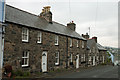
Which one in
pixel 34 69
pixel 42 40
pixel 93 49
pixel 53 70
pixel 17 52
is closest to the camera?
pixel 17 52

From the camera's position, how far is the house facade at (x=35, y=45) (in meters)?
13.0

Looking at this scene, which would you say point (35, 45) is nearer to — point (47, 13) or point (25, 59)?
point (25, 59)

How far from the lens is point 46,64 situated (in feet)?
55.6

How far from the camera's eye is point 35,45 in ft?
50.7

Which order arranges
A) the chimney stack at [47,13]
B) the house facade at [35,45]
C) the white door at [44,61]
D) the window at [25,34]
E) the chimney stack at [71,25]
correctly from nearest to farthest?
the house facade at [35,45] < the window at [25,34] < the white door at [44,61] < the chimney stack at [47,13] < the chimney stack at [71,25]

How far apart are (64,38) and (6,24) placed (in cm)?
981

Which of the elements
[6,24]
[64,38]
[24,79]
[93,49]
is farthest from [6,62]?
[93,49]

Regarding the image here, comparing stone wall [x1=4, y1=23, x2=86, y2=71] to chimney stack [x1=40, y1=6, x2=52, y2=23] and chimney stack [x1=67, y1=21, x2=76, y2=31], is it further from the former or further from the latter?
chimney stack [x1=67, y1=21, x2=76, y2=31]

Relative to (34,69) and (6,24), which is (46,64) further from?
(6,24)

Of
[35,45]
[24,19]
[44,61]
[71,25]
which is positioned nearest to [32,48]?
[35,45]

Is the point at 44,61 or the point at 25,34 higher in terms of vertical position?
the point at 25,34

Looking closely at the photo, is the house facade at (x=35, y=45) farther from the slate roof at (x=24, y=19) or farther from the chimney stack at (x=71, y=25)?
the chimney stack at (x=71, y=25)

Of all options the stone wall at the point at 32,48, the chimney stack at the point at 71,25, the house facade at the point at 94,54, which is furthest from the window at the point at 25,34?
the house facade at the point at 94,54

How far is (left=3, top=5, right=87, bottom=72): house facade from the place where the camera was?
1302cm
